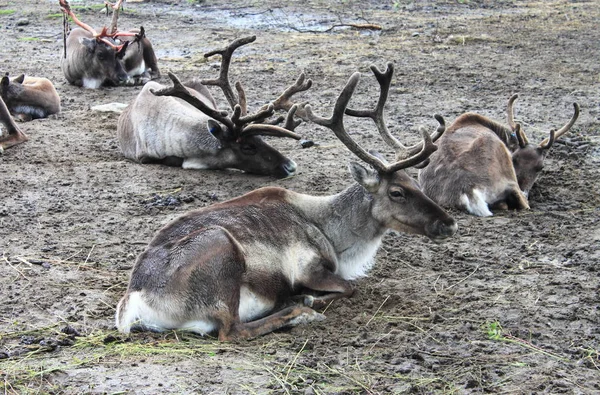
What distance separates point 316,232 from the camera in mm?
5781

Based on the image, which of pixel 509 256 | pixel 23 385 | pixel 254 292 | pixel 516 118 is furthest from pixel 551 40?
pixel 23 385

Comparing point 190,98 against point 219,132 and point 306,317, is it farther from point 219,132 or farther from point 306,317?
point 306,317

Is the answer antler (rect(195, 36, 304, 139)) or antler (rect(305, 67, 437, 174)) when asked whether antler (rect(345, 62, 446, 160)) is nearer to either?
antler (rect(305, 67, 437, 174))

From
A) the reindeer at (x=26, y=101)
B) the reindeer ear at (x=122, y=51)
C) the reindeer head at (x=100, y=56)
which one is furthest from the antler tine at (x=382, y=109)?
the reindeer ear at (x=122, y=51)

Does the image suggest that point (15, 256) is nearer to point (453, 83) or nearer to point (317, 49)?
point (453, 83)

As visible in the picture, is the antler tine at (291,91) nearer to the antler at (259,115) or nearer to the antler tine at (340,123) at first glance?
the antler at (259,115)

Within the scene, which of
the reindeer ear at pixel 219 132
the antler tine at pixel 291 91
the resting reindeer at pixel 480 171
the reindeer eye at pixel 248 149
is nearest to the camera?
the resting reindeer at pixel 480 171

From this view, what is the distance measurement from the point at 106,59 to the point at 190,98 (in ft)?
17.3

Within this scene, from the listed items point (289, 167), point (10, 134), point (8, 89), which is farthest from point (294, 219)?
point (8, 89)

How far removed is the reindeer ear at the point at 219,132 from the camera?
8492mm

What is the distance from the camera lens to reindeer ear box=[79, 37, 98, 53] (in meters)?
13.2

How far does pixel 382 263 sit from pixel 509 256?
0.92 m

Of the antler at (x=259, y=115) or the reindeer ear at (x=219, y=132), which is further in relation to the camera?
the reindeer ear at (x=219, y=132)

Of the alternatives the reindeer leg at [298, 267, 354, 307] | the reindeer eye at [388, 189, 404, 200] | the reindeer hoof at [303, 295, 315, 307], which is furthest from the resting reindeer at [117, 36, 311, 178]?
the reindeer hoof at [303, 295, 315, 307]
